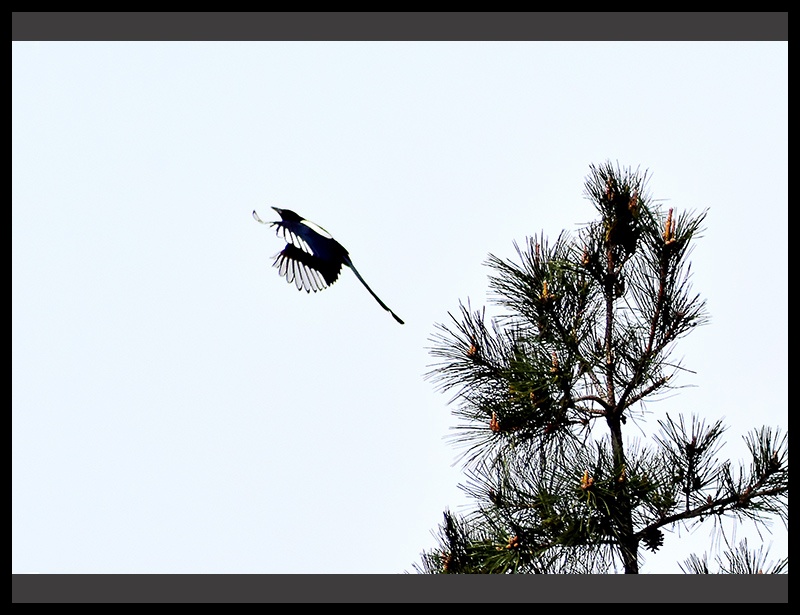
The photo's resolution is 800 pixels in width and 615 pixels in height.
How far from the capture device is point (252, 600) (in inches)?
36.2

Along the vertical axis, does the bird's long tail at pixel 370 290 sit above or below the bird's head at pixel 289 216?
below

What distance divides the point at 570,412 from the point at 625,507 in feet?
1.12

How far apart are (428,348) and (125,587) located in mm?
2074

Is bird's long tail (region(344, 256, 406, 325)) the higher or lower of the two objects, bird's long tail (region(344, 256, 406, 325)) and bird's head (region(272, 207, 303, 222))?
the lower

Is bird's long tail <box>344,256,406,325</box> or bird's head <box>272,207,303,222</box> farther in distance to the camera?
bird's head <box>272,207,303,222</box>

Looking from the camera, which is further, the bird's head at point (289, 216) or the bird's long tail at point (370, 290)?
the bird's head at point (289, 216)

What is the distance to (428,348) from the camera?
2959 mm

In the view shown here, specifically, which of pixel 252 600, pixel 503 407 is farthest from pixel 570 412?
pixel 252 600
